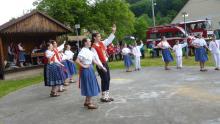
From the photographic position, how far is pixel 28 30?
78.6 ft

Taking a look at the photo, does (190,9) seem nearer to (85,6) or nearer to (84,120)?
(85,6)

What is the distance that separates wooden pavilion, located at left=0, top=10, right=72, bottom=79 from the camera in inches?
896

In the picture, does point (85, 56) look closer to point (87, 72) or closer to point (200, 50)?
Answer: point (87, 72)

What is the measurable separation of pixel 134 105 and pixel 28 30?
1533cm

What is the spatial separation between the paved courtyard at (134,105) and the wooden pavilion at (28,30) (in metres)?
8.92

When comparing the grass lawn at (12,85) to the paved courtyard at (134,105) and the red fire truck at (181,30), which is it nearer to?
the paved courtyard at (134,105)

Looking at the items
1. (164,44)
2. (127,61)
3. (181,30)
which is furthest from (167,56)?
(181,30)

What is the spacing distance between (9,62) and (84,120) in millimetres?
16707

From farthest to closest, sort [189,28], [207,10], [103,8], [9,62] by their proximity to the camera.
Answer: [207,10], [103,8], [189,28], [9,62]

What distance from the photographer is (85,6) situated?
45406 mm

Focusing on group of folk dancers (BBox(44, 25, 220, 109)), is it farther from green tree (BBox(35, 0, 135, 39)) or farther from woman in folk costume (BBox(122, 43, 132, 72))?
green tree (BBox(35, 0, 135, 39))

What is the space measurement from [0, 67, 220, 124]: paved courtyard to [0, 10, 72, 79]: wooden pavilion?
8917 mm

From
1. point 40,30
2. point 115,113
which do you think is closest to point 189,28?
point 40,30

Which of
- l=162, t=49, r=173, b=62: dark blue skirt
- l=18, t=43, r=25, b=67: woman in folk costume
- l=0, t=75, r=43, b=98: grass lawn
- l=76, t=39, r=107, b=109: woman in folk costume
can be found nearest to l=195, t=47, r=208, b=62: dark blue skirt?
l=162, t=49, r=173, b=62: dark blue skirt
